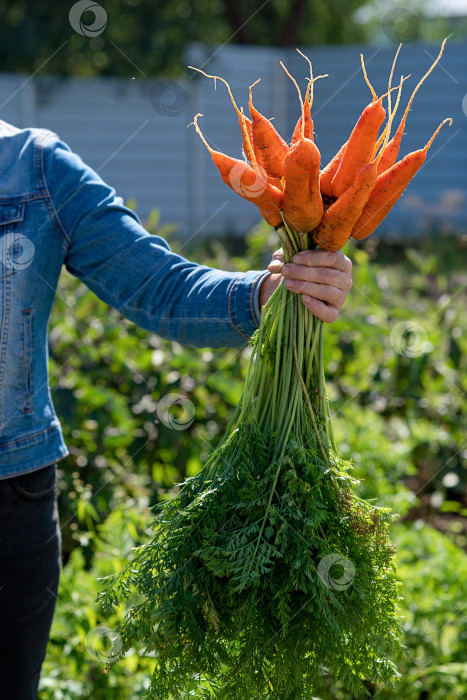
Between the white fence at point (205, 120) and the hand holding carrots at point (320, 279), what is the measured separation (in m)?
9.29

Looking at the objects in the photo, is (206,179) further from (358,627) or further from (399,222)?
(358,627)

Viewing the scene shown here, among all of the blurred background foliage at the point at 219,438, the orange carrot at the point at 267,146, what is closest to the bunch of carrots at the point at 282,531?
the orange carrot at the point at 267,146

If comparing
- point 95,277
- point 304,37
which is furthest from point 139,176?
point 95,277

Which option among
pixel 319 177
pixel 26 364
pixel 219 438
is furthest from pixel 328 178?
pixel 219 438

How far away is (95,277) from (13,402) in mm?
326

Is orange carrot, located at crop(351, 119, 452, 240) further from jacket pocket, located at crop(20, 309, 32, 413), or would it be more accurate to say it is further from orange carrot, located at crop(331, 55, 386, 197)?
jacket pocket, located at crop(20, 309, 32, 413)

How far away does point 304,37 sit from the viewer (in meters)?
15.7

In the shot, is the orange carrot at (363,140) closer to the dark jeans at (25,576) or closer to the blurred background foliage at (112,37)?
the dark jeans at (25,576)

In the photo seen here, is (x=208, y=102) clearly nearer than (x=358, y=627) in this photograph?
No

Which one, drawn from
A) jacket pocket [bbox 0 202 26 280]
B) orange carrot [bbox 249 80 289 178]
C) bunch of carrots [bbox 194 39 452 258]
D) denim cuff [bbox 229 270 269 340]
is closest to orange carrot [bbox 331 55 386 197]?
bunch of carrots [bbox 194 39 452 258]

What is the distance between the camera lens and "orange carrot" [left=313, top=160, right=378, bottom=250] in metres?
1.19

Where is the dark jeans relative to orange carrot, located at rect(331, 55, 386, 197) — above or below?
below

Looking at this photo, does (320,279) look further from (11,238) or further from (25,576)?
(25,576)

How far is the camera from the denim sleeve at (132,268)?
4.85ft
